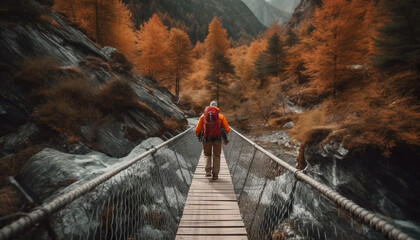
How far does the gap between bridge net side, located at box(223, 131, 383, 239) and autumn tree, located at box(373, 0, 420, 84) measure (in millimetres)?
10186

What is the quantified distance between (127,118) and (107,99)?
111cm

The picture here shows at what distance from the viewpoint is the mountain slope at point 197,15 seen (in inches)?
2872

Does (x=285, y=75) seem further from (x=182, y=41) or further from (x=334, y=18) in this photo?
(x=182, y=41)

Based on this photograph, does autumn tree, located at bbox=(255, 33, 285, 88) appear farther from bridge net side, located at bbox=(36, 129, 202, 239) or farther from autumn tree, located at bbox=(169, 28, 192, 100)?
bridge net side, located at bbox=(36, 129, 202, 239)

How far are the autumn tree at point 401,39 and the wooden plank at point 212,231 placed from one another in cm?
1468

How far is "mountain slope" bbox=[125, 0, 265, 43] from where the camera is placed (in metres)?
72.9

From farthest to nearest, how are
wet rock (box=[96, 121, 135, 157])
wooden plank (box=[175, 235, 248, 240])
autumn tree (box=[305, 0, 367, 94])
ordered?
autumn tree (box=[305, 0, 367, 94])
wet rock (box=[96, 121, 135, 157])
wooden plank (box=[175, 235, 248, 240])

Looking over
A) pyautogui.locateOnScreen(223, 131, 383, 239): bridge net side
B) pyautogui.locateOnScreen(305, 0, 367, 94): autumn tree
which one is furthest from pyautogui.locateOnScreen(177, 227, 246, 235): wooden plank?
pyautogui.locateOnScreen(305, 0, 367, 94): autumn tree

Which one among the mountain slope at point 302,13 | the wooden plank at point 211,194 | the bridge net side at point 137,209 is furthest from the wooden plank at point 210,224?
the mountain slope at point 302,13

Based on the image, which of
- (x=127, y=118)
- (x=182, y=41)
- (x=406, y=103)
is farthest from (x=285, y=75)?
(x=127, y=118)

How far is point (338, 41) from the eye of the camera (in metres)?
15.4

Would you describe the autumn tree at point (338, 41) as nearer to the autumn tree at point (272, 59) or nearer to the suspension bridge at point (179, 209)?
the autumn tree at point (272, 59)

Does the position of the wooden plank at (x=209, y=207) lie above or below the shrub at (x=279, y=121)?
above

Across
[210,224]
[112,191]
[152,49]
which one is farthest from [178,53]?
[210,224]
